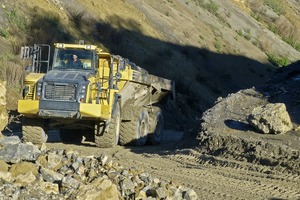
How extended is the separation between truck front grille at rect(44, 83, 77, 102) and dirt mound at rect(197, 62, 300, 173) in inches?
130

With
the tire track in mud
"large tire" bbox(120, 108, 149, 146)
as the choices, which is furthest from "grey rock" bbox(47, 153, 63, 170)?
"large tire" bbox(120, 108, 149, 146)

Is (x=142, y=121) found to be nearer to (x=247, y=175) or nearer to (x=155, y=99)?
(x=155, y=99)

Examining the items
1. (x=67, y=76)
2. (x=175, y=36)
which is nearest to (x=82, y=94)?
(x=67, y=76)

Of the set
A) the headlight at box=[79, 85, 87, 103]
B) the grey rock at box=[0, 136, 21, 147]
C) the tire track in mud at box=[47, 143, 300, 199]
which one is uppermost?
the headlight at box=[79, 85, 87, 103]

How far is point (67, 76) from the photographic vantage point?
1686 centimetres

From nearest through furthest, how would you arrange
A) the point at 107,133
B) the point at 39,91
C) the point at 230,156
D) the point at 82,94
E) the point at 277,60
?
the point at 230,156 < the point at 82,94 < the point at 39,91 < the point at 107,133 < the point at 277,60

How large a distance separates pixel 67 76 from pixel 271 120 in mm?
4860

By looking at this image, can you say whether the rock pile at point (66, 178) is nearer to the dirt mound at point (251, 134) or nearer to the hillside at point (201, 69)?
the hillside at point (201, 69)

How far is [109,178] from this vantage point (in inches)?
400

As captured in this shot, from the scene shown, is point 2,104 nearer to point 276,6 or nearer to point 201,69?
point 201,69

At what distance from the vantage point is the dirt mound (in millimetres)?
14992

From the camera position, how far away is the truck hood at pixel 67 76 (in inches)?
654

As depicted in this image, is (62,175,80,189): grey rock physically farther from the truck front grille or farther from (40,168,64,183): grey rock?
the truck front grille

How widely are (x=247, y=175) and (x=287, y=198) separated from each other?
6.97ft
